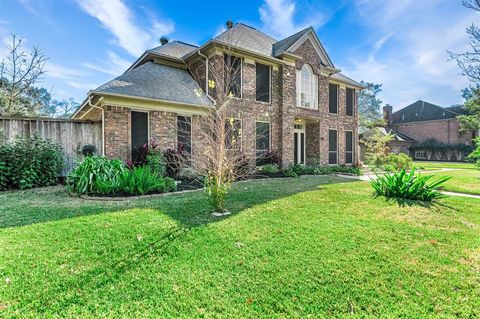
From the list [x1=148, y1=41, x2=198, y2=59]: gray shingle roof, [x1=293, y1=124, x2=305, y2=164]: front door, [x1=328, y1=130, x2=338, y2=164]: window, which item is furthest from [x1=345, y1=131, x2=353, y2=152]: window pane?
[x1=148, y1=41, x2=198, y2=59]: gray shingle roof

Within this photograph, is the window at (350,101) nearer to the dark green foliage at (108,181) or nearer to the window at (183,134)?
the window at (183,134)

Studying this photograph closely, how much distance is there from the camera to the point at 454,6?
833 cm

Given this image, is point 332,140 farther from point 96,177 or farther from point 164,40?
point 96,177

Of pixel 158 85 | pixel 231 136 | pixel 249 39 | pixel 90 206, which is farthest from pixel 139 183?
pixel 249 39

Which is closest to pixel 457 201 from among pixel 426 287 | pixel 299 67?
pixel 426 287

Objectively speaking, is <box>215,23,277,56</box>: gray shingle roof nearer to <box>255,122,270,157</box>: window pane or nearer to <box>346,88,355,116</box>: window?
<box>255,122,270,157</box>: window pane

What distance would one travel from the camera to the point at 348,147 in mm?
17312

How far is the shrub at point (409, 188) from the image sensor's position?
20.3ft

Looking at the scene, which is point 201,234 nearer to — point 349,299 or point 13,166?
point 349,299

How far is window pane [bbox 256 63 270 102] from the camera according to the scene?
1294 centimetres

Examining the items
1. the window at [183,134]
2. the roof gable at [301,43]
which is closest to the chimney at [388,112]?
the roof gable at [301,43]

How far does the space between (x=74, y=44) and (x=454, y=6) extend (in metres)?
16.1

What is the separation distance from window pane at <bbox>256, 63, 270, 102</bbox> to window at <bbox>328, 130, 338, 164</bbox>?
5.47 meters

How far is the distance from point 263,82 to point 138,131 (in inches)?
271
